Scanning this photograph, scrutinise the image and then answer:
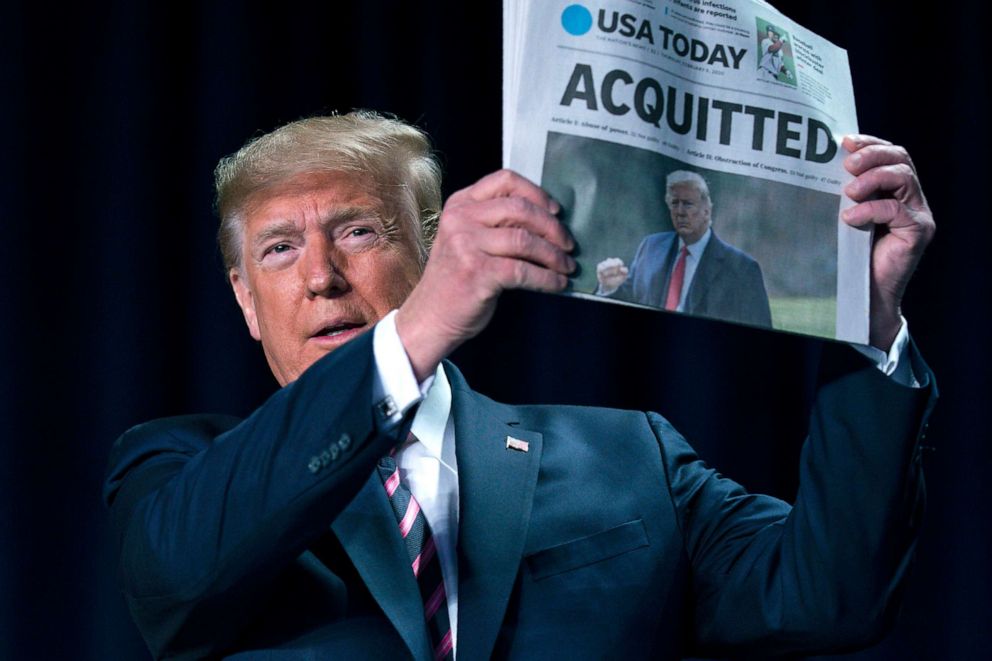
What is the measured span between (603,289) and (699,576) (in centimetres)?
66

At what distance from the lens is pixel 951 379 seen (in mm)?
2893

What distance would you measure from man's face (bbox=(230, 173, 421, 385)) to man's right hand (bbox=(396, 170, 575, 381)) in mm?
565

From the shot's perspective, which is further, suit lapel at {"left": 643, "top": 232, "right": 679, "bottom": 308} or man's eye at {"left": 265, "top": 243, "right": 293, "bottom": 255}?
man's eye at {"left": 265, "top": 243, "right": 293, "bottom": 255}

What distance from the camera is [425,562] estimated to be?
5.00 ft

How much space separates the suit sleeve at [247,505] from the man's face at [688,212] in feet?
1.04

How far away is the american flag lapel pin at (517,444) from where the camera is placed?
1.66 metres

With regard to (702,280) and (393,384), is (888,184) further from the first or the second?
(393,384)

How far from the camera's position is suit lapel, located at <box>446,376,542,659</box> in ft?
4.85

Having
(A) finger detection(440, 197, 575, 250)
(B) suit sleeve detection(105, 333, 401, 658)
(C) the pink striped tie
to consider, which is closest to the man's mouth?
(C) the pink striped tie

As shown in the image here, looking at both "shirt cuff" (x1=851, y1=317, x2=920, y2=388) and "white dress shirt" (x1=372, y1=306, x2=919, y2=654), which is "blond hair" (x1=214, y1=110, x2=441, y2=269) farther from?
"shirt cuff" (x1=851, y1=317, x2=920, y2=388)

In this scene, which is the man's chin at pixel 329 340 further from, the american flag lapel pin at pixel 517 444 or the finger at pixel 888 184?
the finger at pixel 888 184

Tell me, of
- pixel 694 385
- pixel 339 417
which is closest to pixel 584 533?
pixel 339 417

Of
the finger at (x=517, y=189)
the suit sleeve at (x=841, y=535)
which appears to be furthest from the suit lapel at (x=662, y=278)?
the suit sleeve at (x=841, y=535)

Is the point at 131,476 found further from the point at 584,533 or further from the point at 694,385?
the point at 694,385
